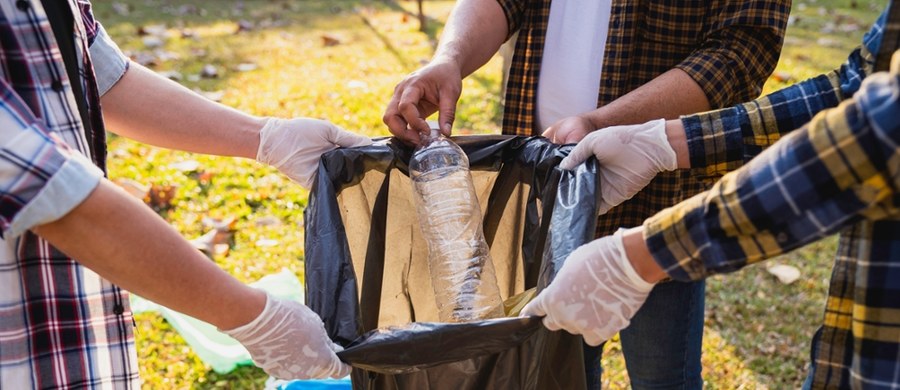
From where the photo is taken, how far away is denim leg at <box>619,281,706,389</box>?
1.95m

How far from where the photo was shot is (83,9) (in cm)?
157

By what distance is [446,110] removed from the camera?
1.94 m

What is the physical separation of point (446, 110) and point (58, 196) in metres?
0.99

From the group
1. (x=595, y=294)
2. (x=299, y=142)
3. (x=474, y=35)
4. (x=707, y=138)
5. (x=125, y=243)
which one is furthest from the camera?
(x=474, y=35)

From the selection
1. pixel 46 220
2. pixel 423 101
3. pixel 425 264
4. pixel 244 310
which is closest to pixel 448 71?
pixel 423 101

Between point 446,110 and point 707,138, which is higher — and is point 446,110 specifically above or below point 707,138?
above

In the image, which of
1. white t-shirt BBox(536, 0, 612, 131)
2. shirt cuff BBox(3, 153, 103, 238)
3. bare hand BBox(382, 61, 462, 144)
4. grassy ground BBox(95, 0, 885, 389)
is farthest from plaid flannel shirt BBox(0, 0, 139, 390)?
grassy ground BBox(95, 0, 885, 389)

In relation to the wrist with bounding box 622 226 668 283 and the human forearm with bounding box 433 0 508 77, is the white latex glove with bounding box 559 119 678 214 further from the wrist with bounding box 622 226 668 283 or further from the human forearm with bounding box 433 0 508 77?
the human forearm with bounding box 433 0 508 77

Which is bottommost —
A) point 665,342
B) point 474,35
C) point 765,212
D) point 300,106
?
point 665,342

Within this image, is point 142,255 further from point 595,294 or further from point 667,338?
point 667,338

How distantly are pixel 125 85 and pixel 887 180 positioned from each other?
147cm

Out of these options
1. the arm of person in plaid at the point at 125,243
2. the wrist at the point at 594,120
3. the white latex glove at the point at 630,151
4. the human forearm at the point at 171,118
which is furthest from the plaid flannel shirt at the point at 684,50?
the arm of person in plaid at the point at 125,243

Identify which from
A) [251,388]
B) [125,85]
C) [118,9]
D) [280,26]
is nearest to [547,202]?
[125,85]

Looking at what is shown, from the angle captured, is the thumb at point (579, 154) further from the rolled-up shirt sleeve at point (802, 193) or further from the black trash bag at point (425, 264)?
the rolled-up shirt sleeve at point (802, 193)
